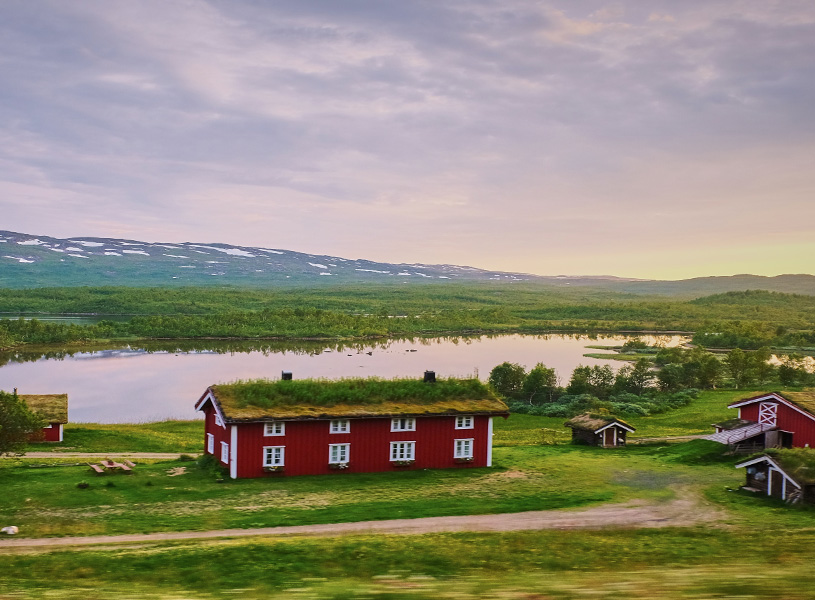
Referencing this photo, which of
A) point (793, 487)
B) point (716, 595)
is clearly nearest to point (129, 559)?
point (716, 595)

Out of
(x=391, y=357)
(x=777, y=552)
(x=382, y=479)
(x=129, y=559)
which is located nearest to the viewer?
(x=777, y=552)

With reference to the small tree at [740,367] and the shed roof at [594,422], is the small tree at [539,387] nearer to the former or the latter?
the shed roof at [594,422]

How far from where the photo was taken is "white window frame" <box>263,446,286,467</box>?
30.5m

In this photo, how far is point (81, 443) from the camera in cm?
4244

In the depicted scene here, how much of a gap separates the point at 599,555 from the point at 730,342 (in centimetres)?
11751

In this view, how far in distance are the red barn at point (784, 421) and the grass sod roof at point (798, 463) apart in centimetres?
862

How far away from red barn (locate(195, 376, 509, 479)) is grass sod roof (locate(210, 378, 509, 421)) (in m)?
0.04

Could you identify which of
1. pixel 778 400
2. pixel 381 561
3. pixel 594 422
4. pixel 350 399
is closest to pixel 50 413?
pixel 350 399

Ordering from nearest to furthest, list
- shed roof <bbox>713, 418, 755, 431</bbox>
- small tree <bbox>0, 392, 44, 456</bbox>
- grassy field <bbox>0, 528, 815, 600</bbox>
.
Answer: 1. grassy field <bbox>0, 528, 815, 600</bbox>
2. small tree <bbox>0, 392, 44, 456</bbox>
3. shed roof <bbox>713, 418, 755, 431</bbox>

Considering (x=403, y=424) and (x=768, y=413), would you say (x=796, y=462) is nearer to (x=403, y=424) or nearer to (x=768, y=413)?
(x=768, y=413)

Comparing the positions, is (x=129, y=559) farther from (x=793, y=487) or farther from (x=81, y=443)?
(x=81, y=443)

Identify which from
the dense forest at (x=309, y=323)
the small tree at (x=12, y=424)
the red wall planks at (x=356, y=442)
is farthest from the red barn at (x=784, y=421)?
the dense forest at (x=309, y=323)

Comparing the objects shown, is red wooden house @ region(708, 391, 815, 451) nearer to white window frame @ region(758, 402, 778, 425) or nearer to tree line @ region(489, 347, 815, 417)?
white window frame @ region(758, 402, 778, 425)

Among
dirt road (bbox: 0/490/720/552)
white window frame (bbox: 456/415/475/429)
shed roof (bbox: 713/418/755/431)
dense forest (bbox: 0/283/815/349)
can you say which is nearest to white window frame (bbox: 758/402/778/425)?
shed roof (bbox: 713/418/755/431)
